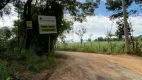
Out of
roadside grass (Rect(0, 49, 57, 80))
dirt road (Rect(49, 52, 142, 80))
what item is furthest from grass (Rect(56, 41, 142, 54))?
roadside grass (Rect(0, 49, 57, 80))

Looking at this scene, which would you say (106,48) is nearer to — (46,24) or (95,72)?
(46,24)

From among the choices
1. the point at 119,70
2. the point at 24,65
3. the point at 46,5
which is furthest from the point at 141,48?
the point at 24,65

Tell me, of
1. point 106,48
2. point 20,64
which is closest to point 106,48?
point 106,48

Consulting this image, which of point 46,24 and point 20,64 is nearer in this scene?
point 20,64

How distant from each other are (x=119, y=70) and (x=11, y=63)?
4.52 m

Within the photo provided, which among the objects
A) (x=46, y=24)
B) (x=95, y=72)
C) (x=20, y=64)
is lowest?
(x=95, y=72)

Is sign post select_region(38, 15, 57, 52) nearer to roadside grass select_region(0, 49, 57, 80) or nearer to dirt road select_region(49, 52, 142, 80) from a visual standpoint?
roadside grass select_region(0, 49, 57, 80)

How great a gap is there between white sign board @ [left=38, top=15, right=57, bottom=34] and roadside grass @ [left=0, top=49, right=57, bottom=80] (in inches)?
91.7

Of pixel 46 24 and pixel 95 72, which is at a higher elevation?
pixel 46 24

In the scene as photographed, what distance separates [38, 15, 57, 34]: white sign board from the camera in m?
14.5

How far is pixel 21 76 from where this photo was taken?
30.8ft

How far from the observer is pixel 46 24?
48.6ft

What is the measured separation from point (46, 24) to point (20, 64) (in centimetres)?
437

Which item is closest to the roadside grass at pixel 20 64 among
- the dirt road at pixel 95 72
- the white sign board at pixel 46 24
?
the dirt road at pixel 95 72
